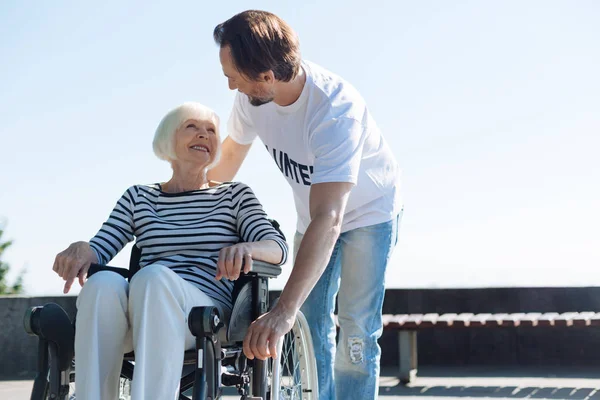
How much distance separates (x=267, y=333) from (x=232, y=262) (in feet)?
0.82

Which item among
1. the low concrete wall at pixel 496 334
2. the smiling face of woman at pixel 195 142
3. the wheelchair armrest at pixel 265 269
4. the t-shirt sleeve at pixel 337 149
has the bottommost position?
the low concrete wall at pixel 496 334

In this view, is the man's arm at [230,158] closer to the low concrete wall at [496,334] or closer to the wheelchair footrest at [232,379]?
the wheelchair footrest at [232,379]

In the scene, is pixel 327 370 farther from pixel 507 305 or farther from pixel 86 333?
pixel 507 305

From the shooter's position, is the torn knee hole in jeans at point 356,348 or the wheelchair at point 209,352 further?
the torn knee hole in jeans at point 356,348

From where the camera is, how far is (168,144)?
2.93 meters

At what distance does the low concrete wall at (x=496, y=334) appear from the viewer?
285 inches

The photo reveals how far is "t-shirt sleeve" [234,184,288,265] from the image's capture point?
2.67 m

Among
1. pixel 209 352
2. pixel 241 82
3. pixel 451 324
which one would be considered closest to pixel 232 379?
pixel 209 352

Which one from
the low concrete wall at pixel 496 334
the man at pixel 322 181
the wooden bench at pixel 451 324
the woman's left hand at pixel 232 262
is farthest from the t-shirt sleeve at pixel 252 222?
the low concrete wall at pixel 496 334

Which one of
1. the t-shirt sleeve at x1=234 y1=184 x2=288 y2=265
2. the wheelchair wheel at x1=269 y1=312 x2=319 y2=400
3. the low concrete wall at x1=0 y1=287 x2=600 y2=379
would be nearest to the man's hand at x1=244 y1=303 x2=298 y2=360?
the t-shirt sleeve at x1=234 y1=184 x2=288 y2=265

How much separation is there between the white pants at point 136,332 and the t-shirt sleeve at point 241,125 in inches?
33.5

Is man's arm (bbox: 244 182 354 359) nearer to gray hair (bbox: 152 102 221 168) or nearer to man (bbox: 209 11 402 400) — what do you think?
man (bbox: 209 11 402 400)

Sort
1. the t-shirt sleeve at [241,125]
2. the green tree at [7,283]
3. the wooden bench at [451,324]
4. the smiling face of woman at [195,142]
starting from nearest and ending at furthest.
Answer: the smiling face of woman at [195,142], the t-shirt sleeve at [241,125], the wooden bench at [451,324], the green tree at [7,283]

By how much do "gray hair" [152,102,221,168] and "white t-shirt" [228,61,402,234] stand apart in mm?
155
